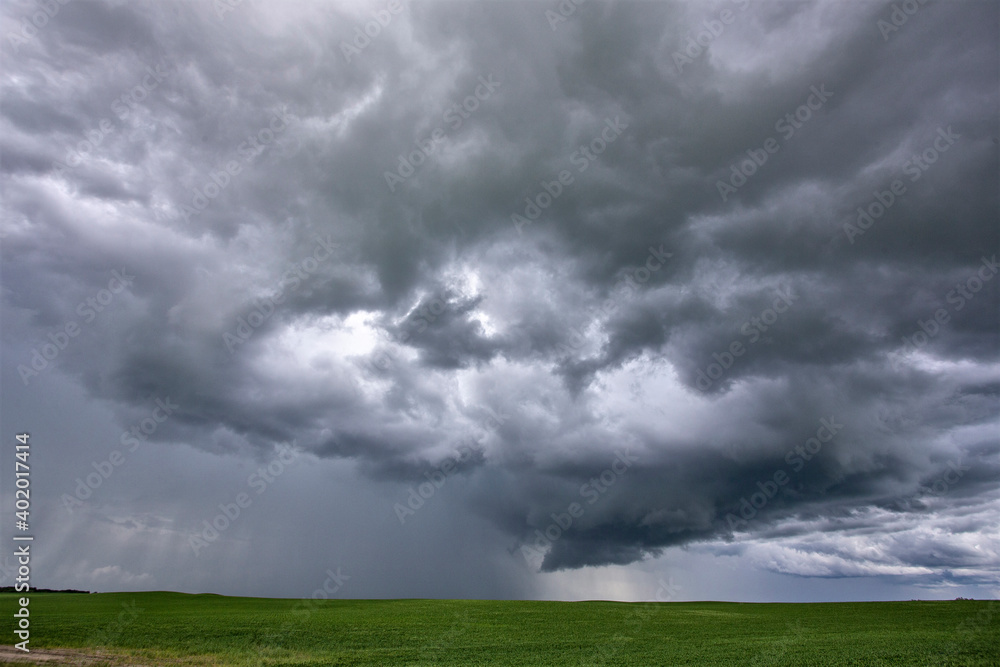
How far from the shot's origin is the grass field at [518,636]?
3922 centimetres

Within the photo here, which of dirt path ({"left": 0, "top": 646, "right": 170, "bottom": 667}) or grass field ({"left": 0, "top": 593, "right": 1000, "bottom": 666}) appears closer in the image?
dirt path ({"left": 0, "top": 646, "right": 170, "bottom": 667})

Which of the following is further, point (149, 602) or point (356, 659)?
point (149, 602)

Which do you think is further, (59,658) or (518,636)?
(518,636)

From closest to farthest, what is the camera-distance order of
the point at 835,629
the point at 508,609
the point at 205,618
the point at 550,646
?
the point at 550,646, the point at 835,629, the point at 205,618, the point at 508,609

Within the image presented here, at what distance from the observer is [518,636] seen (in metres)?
51.2

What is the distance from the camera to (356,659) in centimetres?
3834

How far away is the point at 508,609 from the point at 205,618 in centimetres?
3858

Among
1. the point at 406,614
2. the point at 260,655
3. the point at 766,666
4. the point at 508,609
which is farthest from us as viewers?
the point at 508,609

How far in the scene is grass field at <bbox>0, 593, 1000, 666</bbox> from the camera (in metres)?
39.2

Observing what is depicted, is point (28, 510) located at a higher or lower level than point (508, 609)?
higher

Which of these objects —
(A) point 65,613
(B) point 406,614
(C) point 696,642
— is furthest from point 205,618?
(C) point 696,642

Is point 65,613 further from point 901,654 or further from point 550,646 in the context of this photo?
point 901,654

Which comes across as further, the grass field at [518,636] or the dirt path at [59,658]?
the grass field at [518,636]

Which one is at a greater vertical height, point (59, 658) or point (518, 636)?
point (518, 636)
